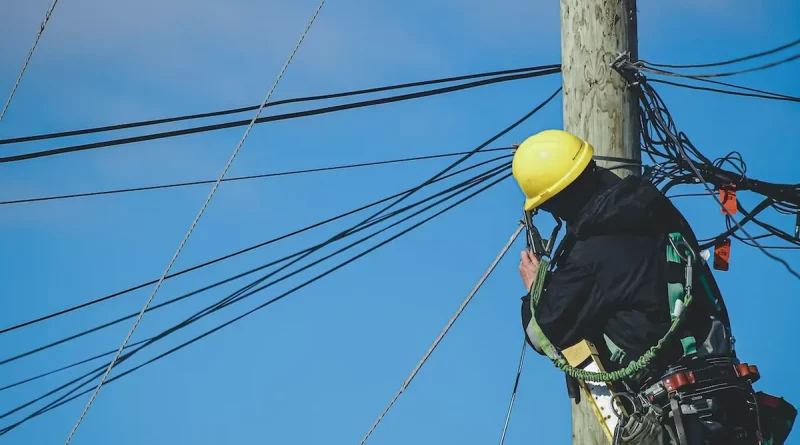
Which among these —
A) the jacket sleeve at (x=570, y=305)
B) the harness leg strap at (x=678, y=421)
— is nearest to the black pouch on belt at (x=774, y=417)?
the harness leg strap at (x=678, y=421)

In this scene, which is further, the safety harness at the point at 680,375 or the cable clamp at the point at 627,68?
the cable clamp at the point at 627,68

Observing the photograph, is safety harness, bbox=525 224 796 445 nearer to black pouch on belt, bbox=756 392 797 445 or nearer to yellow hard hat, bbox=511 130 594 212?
black pouch on belt, bbox=756 392 797 445

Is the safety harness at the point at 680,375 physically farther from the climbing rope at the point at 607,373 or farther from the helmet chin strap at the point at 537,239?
the helmet chin strap at the point at 537,239

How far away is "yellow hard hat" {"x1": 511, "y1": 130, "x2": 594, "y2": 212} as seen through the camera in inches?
231

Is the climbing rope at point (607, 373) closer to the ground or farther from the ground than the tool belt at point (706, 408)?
farther from the ground

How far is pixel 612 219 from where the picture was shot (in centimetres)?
549

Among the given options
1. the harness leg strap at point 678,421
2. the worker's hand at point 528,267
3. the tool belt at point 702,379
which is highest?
the worker's hand at point 528,267

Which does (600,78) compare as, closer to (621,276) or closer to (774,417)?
(621,276)

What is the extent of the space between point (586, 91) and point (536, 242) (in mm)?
970

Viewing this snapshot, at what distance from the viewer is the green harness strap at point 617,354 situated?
5418mm

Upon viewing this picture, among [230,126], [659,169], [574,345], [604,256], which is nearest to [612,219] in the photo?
[604,256]

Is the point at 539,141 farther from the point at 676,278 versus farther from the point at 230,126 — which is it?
the point at 230,126

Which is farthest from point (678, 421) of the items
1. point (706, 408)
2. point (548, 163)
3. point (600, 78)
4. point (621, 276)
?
point (600, 78)

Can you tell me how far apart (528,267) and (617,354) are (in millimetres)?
716
